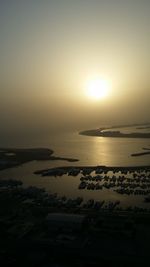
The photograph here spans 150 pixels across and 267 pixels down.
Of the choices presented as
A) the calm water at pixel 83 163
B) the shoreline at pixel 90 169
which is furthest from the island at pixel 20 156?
the shoreline at pixel 90 169

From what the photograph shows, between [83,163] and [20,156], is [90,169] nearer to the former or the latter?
[83,163]

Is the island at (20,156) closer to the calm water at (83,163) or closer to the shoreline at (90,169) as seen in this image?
the calm water at (83,163)

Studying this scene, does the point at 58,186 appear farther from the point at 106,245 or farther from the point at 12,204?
the point at 106,245

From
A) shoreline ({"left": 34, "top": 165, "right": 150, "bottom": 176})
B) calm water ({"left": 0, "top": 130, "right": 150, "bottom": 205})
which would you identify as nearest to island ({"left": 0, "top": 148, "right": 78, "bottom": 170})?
calm water ({"left": 0, "top": 130, "right": 150, "bottom": 205})

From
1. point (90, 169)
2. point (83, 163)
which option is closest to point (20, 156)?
point (83, 163)

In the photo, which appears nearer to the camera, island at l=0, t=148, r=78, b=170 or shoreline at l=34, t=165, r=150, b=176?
shoreline at l=34, t=165, r=150, b=176

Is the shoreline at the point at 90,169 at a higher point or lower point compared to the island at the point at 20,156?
lower

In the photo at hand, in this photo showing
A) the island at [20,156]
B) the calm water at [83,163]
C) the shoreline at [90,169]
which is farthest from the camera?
the island at [20,156]

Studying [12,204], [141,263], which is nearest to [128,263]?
[141,263]

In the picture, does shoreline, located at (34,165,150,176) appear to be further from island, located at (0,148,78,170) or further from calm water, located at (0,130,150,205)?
island, located at (0,148,78,170)

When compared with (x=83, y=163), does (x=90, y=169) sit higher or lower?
lower

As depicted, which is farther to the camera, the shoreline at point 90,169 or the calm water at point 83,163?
the shoreline at point 90,169
